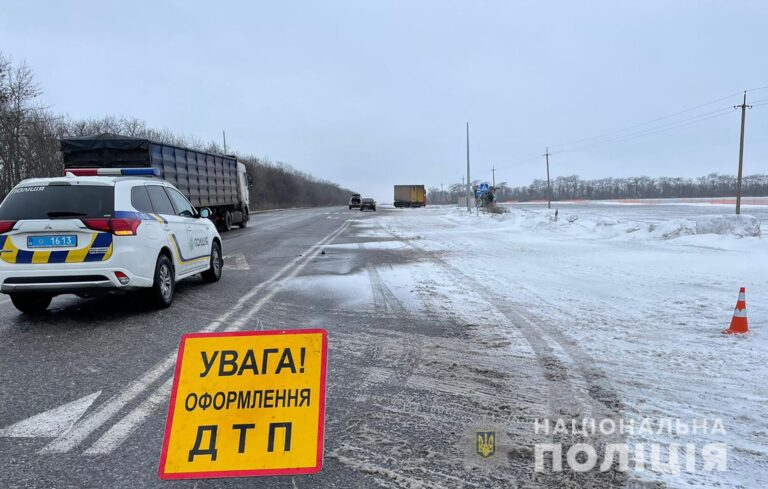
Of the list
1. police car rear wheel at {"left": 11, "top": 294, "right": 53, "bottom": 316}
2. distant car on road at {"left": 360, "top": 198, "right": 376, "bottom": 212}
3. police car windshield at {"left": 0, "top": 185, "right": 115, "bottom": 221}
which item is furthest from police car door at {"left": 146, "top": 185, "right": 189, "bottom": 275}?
distant car on road at {"left": 360, "top": 198, "right": 376, "bottom": 212}

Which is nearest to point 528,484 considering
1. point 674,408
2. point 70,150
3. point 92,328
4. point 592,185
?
point 674,408

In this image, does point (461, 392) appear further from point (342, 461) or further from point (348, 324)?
point (348, 324)

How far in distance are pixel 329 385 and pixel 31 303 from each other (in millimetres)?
5110

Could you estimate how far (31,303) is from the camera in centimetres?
664

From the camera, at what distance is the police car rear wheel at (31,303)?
6.48 m

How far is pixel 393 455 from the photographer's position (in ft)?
9.89

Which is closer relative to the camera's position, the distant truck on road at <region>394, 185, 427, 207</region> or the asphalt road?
the asphalt road

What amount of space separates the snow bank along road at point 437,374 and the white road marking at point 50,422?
0.05 ft

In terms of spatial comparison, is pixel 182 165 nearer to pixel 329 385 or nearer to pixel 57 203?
pixel 57 203

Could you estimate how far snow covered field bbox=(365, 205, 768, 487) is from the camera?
3438mm

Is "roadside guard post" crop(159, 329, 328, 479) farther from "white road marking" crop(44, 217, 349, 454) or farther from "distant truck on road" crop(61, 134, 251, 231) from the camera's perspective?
"distant truck on road" crop(61, 134, 251, 231)

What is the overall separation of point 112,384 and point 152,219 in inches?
127

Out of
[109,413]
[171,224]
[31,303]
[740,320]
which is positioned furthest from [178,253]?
[740,320]

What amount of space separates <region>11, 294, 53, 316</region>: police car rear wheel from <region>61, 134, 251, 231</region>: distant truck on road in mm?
5654
